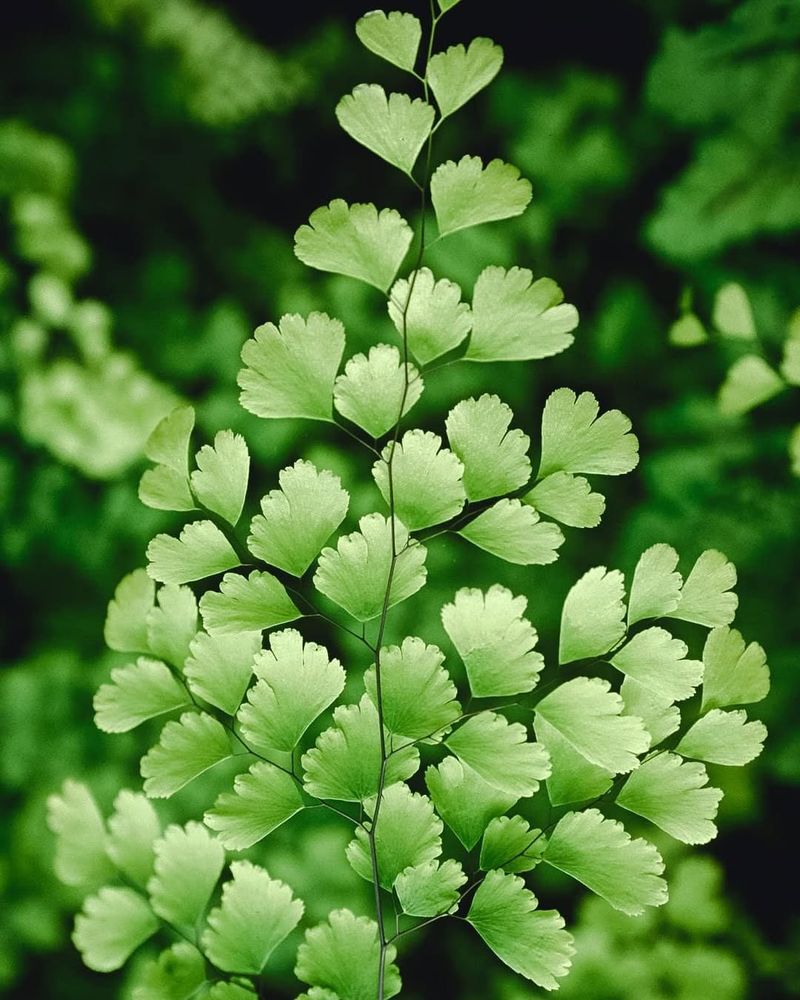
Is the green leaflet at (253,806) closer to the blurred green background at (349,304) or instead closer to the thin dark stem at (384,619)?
the thin dark stem at (384,619)

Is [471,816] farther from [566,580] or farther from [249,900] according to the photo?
[566,580]

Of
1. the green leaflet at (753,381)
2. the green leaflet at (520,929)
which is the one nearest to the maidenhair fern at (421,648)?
the green leaflet at (520,929)

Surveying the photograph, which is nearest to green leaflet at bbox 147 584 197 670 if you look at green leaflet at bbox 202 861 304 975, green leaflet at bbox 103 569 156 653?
green leaflet at bbox 103 569 156 653

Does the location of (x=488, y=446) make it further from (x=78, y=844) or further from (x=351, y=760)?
(x=78, y=844)

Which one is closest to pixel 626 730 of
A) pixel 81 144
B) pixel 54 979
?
pixel 54 979

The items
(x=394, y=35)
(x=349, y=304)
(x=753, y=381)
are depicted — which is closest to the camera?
(x=394, y=35)

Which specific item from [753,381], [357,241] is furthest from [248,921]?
[753,381]
